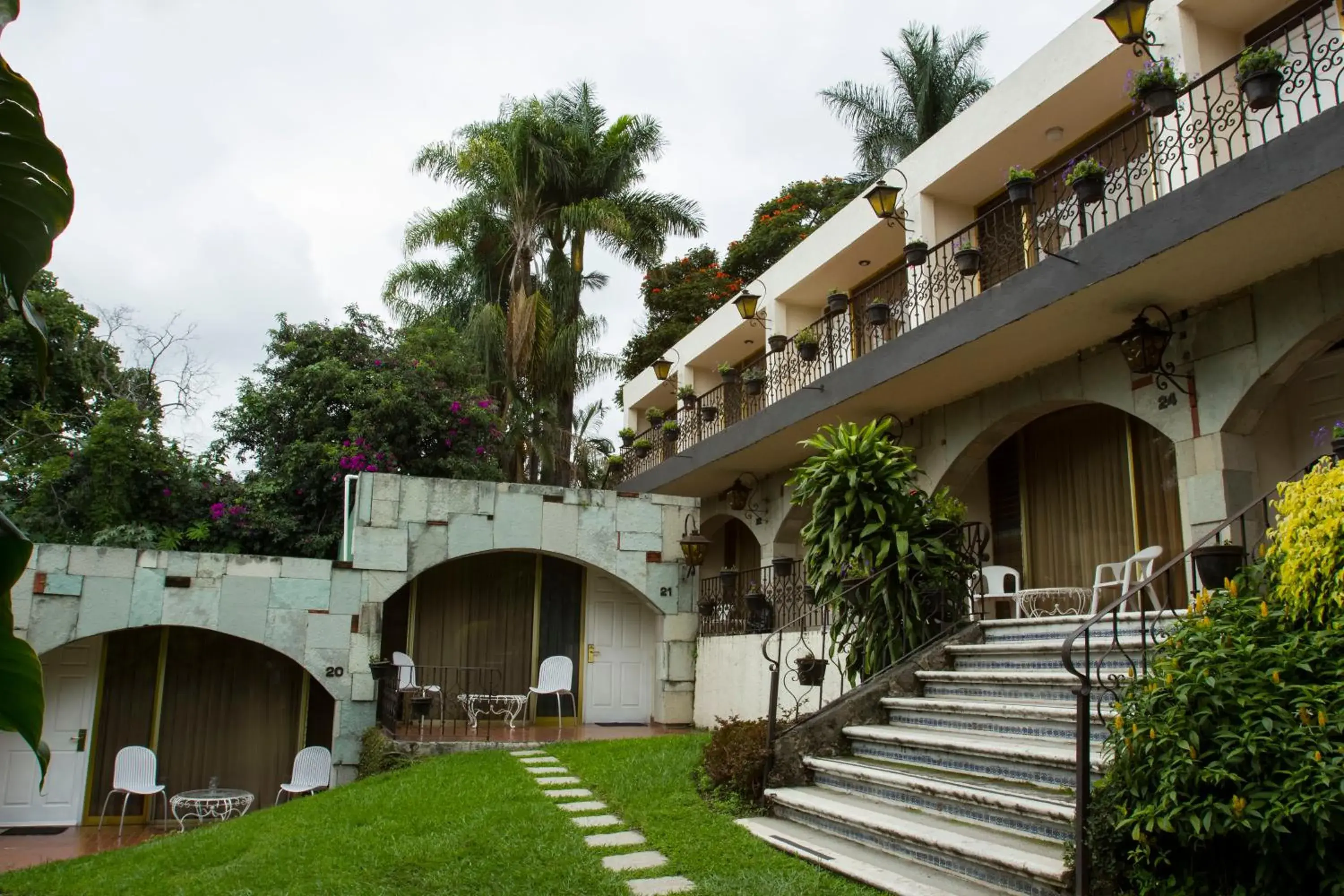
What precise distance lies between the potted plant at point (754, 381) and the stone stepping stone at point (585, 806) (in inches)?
286

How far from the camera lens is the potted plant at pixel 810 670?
25.2ft

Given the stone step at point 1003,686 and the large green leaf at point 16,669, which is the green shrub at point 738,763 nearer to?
the stone step at point 1003,686

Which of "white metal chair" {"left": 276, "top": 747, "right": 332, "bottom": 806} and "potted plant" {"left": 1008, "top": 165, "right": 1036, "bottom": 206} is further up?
"potted plant" {"left": 1008, "top": 165, "right": 1036, "bottom": 206}

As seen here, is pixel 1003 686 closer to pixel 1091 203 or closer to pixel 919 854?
pixel 919 854

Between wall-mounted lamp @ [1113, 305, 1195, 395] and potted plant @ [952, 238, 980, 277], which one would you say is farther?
potted plant @ [952, 238, 980, 277]

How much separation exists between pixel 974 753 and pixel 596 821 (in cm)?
247

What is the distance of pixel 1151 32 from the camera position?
8008 mm

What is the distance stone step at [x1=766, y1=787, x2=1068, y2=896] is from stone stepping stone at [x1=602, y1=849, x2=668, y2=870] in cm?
97

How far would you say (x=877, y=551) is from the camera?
786 centimetres

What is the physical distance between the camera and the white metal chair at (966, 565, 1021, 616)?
325 inches

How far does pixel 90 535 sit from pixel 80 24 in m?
13.5

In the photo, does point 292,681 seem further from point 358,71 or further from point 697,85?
point 697,85

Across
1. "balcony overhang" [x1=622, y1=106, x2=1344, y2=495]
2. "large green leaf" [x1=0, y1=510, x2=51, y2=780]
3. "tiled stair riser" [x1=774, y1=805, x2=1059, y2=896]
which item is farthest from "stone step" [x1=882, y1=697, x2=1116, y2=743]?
"large green leaf" [x1=0, y1=510, x2=51, y2=780]

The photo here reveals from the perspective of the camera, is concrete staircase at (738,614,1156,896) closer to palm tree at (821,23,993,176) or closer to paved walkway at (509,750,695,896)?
paved walkway at (509,750,695,896)
